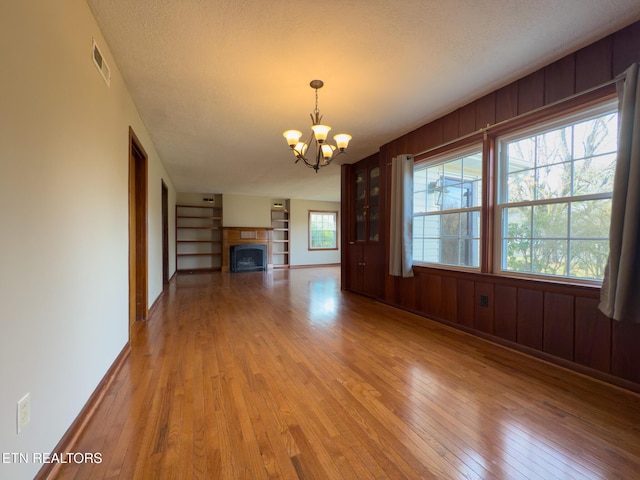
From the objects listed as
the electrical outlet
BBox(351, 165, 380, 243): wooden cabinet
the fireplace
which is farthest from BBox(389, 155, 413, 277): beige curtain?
the fireplace

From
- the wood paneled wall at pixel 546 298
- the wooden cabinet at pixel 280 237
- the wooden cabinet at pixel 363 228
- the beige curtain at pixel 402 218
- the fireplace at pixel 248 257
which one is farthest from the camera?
the wooden cabinet at pixel 280 237

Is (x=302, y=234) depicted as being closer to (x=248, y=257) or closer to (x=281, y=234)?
(x=281, y=234)

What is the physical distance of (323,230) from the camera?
1016 cm

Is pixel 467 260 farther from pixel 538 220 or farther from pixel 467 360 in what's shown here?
pixel 467 360

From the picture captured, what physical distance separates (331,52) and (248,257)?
7.30 metres

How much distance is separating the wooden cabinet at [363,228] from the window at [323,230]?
14.8 feet

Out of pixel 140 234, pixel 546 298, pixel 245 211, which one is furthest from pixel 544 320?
pixel 245 211

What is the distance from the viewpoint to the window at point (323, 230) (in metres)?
9.90

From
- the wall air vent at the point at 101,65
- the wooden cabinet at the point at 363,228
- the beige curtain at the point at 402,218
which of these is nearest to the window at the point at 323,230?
the wooden cabinet at the point at 363,228

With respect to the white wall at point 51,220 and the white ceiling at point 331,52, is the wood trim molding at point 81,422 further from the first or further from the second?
the white ceiling at point 331,52

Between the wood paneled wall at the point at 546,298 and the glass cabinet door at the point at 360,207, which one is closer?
the wood paneled wall at the point at 546,298

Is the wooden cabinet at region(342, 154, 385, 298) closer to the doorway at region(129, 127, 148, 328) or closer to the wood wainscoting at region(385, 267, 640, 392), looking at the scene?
the wood wainscoting at region(385, 267, 640, 392)

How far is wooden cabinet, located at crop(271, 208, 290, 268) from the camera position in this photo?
948cm

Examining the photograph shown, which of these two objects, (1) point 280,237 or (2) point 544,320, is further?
(1) point 280,237
